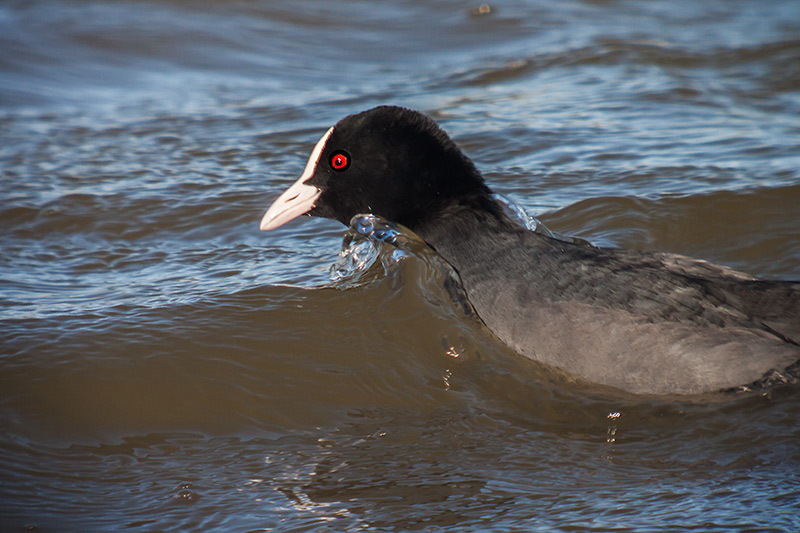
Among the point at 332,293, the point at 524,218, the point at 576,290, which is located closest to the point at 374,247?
the point at 332,293

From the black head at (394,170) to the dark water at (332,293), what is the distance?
423mm

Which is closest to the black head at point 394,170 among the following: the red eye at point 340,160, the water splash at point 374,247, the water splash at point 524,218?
the red eye at point 340,160

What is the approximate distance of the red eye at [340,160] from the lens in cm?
389

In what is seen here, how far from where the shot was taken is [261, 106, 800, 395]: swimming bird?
317cm

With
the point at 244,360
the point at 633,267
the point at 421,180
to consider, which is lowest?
the point at 244,360

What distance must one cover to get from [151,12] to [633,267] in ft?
26.7

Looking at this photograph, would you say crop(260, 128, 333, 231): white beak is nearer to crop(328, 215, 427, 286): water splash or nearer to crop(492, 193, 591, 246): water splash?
crop(328, 215, 427, 286): water splash

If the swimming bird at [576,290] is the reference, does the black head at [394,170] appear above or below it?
above

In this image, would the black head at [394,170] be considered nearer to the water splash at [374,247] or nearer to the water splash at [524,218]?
the water splash at [374,247]

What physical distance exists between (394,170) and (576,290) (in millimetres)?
1029

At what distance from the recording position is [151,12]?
992cm

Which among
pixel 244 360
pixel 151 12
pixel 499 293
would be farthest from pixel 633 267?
pixel 151 12

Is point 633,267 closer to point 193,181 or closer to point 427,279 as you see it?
point 427,279

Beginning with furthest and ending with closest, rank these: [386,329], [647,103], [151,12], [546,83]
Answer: [151,12] → [546,83] → [647,103] → [386,329]
